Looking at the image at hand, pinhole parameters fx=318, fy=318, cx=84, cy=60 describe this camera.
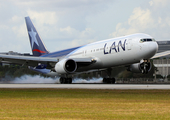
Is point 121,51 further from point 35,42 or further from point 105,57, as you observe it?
point 35,42

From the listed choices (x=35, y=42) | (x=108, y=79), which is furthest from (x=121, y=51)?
(x=35, y=42)

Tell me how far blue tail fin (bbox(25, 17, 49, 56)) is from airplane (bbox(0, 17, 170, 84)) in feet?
Answer: 12.2

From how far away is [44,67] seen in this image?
44.7 metres

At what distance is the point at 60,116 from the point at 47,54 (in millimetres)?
36674

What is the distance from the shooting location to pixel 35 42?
158ft

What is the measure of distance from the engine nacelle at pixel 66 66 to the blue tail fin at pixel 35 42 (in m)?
12.5

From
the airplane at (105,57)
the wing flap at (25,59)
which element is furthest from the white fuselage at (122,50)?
the wing flap at (25,59)

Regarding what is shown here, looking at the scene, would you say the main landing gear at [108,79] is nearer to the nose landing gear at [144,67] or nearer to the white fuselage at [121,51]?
the white fuselage at [121,51]

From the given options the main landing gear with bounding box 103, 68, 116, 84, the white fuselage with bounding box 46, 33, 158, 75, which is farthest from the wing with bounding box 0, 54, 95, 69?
the main landing gear with bounding box 103, 68, 116, 84

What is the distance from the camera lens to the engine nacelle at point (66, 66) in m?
35.0

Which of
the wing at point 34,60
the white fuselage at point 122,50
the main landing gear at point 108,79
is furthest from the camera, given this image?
the main landing gear at point 108,79

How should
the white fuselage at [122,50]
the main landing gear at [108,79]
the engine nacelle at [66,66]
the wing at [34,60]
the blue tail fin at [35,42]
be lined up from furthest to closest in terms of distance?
the blue tail fin at [35,42]
the main landing gear at [108,79]
the wing at [34,60]
the engine nacelle at [66,66]
the white fuselage at [122,50]

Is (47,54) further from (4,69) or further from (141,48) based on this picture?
(141,48)

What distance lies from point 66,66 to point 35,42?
45.6ft
